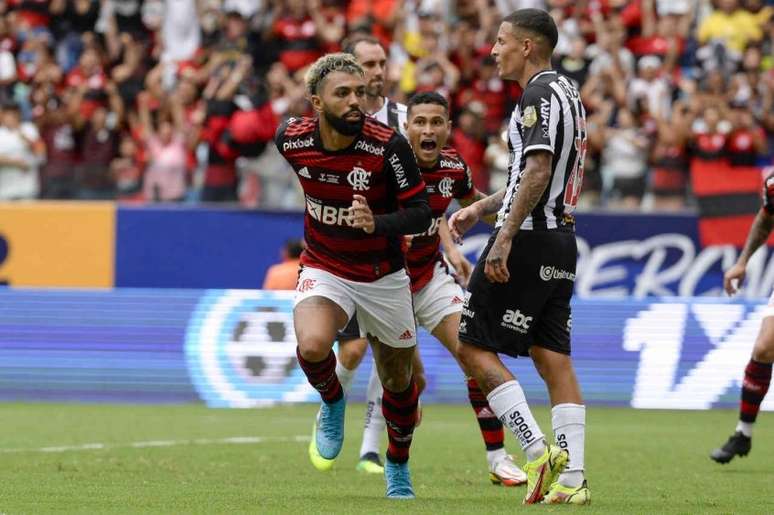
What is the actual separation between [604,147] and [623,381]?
3669mm

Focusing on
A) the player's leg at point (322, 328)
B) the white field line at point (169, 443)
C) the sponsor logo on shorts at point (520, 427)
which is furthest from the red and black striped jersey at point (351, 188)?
the white field line at point (169, 443)

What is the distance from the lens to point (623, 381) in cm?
1769

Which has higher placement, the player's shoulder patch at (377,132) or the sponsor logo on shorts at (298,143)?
the player's shoulder patch at (377,132)

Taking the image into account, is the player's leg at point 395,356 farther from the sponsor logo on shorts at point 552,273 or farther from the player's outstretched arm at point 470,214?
the sponsor logo on shorts at point 552,273

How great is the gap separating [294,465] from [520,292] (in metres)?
3.46

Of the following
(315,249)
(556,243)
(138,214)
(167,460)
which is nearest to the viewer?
(556,243)

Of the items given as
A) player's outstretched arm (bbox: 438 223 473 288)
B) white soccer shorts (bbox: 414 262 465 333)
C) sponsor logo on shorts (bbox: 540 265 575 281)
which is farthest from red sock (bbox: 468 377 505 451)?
sponsor logo on shorts (bbox: 540 265 575 281)

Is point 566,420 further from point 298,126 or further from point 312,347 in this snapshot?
point 298,126

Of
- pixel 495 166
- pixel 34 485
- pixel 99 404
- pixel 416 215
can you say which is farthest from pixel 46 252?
pixel 416 215

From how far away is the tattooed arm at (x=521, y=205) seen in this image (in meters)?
8.16

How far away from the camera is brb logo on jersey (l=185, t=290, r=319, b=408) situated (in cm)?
1742

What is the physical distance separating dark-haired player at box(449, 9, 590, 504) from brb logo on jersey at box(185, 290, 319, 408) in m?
8.97

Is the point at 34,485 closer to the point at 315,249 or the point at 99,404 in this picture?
the point at 315,249

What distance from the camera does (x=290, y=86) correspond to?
20.9 meters
